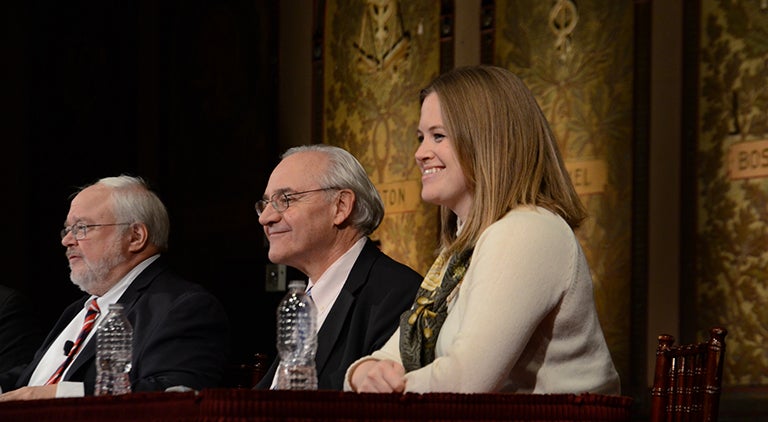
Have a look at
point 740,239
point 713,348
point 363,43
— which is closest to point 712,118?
point 740,239

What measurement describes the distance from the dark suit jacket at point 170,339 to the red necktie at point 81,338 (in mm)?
67

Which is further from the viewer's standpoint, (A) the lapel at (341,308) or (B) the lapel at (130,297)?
(B) the lapel at (130,297)

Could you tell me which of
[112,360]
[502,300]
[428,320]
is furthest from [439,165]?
[112,360]

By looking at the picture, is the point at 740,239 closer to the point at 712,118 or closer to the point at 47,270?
the point at 712,118

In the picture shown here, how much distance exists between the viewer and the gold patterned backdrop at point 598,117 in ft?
18.5

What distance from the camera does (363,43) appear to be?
709cm

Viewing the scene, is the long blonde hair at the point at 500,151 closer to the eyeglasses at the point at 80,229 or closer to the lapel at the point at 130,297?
the lapel at the point at 130,297

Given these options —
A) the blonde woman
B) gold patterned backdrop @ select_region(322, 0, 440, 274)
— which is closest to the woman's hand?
the blonde woman

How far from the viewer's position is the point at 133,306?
13.5 feet

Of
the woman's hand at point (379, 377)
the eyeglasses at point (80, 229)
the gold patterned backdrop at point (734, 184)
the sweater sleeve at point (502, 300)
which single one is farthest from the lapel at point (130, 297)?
the gold patterned backdrop at point (734, 184)

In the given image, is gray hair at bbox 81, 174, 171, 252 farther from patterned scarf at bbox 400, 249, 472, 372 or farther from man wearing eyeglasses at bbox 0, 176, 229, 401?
patterned scarf at bbox 400, 249, 472, 372

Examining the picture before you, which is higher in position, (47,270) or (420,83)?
(420,83)

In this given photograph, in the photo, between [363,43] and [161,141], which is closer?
[363,43]

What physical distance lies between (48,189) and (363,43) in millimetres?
2115
